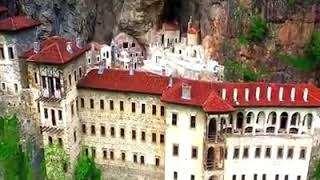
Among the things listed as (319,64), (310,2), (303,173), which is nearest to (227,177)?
(303,173)

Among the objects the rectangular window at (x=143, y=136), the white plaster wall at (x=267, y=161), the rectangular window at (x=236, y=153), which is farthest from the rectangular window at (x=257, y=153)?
the rectangular window at (x=143, y=136)

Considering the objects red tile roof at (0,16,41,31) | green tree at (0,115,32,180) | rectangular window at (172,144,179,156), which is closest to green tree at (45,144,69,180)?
green tree at (0,115,32,180)

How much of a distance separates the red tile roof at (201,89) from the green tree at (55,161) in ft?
23.7

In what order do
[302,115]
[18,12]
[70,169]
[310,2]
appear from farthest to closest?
[18,12] → [310,2] → [70,169] → [302,115]

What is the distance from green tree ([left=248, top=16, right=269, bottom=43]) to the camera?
Result: 56.5 metres

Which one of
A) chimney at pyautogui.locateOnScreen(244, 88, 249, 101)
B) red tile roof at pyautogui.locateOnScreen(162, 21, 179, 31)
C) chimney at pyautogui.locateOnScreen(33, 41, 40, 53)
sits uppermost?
red tile roof at pyautogui.locateOnScreen(162, 21, 179, 31)

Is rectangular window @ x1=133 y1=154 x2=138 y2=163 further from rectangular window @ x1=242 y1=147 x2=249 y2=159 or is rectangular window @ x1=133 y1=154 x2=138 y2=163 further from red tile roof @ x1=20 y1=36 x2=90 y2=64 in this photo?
red tile roof @ x1=20 y1=36 x2=90 y2=64

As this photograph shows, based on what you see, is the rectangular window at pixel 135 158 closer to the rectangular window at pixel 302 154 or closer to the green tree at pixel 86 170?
the green tree at pixel 86 170

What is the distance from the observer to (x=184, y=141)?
46.2 metres

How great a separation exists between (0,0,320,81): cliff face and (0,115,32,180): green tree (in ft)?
49.1

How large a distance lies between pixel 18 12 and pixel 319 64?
38557 mm

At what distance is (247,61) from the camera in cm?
5756

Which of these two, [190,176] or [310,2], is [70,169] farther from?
[310,2]

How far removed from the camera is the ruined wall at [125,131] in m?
48.1
